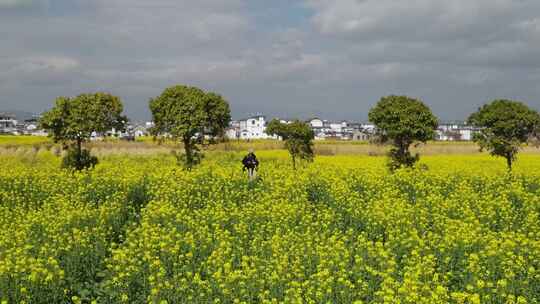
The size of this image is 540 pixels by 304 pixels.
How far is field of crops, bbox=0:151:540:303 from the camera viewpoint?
1014cm

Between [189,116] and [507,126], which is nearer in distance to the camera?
[507,126]

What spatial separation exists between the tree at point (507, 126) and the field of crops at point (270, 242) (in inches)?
327

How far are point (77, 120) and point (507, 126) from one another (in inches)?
998

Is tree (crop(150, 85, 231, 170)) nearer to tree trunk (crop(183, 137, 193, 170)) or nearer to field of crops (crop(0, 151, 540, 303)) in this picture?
tree trunk (crop(183, 137, 193, 170))

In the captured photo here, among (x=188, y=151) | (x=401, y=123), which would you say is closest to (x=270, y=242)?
(x=401, y=123)

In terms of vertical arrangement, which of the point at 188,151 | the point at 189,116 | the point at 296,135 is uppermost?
the point at 189,116

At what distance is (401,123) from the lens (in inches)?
1216

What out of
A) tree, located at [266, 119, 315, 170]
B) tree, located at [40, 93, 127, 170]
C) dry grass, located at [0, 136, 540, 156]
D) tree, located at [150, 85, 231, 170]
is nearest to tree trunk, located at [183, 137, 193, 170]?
tree, located at [150, 85, 231, 170]

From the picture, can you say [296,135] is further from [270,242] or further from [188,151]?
[270,242]

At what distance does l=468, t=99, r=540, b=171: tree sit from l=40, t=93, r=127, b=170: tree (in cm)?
2296

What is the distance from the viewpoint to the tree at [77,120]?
32.8 metres

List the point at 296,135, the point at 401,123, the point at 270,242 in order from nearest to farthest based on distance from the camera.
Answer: the point at 270,242 → the point at 401,123 → the point at 296,135

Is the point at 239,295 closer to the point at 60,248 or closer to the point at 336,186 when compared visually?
the point at 60,248

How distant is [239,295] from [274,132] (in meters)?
28.6
